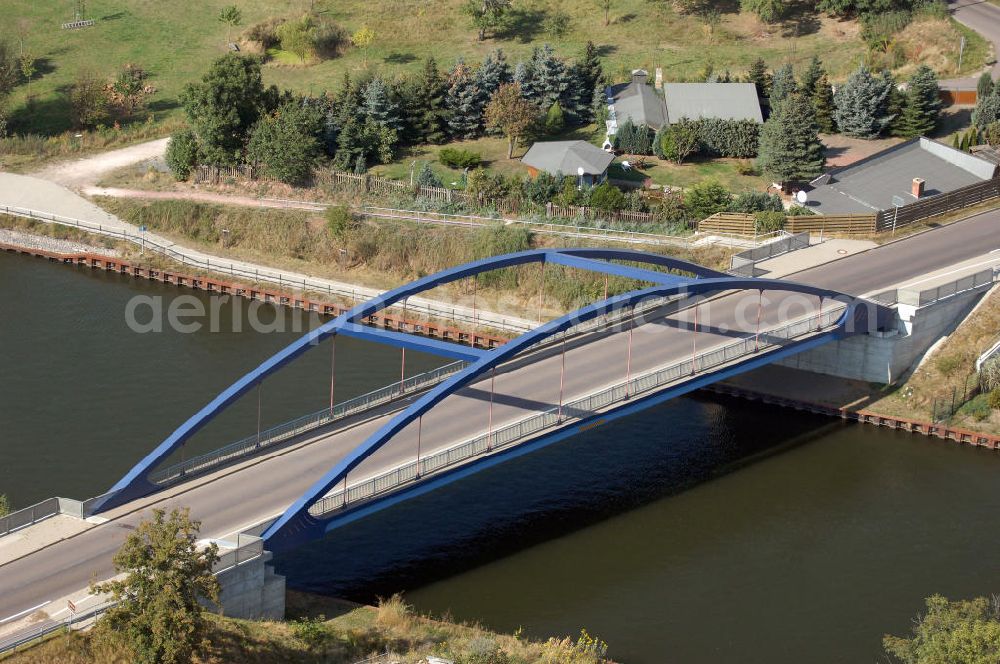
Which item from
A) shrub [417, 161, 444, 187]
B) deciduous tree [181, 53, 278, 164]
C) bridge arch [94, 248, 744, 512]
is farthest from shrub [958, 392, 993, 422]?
deciduous tree [181, 53, 278, 164]

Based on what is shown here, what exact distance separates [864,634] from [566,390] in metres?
15.1

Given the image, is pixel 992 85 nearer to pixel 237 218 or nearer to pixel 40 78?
pixel 237 218

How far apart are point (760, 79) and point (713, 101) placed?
484 cm

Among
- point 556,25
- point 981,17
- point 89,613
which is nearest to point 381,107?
point 556,25

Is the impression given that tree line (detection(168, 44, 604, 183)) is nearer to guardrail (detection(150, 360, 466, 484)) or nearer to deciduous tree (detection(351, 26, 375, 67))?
deciduous tree (detection(351, 26, 375, 67))

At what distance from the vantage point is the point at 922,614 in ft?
161

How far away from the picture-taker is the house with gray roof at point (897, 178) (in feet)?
263

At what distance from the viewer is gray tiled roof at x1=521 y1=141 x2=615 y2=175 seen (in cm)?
8331

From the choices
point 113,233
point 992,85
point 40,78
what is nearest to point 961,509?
point 992,85

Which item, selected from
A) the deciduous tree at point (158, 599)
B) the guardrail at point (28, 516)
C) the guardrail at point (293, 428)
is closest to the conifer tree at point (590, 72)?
the guardrail at point (293, 428)

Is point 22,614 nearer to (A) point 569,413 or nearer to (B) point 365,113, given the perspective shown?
(A) point 569,413

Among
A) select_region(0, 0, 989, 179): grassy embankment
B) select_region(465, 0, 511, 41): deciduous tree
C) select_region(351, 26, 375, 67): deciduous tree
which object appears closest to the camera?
select_region(0, 0, 989, 179): grassy embankment

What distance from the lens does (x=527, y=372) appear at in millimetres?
58531

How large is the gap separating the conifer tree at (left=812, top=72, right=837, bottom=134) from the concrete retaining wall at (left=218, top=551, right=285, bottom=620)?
5766cm
